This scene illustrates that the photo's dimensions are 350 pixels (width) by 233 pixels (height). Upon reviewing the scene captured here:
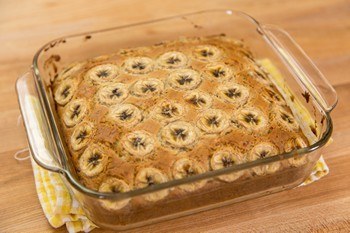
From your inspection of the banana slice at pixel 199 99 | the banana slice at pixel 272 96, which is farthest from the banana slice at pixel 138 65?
the banana slice at pixel 272 96

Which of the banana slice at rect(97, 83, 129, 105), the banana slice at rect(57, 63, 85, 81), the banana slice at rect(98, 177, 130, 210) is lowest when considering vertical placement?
the banana slice at rect(98, 177, 130, 210)

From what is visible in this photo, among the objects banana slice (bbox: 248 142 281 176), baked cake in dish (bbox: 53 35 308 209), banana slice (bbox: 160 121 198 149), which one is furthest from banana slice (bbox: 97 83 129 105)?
banana slice (bbox: 248 142 281 176)

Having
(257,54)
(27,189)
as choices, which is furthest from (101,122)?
(257,54)

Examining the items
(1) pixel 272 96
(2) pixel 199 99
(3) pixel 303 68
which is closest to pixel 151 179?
(2) pixel 199 99

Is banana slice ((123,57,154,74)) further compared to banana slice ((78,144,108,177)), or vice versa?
banana slice ((123,57,154,74))

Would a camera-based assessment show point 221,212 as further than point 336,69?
No

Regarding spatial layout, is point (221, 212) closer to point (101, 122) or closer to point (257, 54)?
point (101, 122)

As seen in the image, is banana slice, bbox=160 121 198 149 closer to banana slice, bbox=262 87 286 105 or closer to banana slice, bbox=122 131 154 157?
banana slice, bbox=122 131 154 157

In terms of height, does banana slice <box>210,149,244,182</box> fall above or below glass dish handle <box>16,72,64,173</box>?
below
